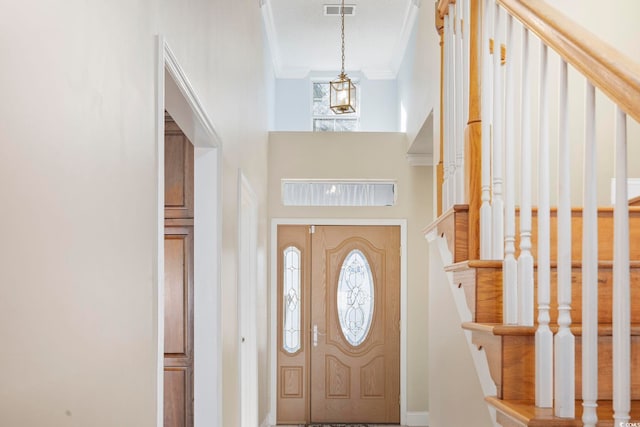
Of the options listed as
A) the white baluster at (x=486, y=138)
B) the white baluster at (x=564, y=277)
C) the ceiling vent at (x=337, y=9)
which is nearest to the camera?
the white baluster at (x=564, y=277)

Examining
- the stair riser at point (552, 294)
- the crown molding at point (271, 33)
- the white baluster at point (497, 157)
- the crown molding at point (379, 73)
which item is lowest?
the stair riser at point (552, 294)

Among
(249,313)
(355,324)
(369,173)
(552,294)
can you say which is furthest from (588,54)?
(355,324)

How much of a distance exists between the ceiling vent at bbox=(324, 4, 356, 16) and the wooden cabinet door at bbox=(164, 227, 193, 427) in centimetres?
334

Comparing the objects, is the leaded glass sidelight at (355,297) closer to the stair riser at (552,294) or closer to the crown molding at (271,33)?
the crown molding at (271,33)

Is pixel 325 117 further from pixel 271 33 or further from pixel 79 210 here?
pixel 79 210

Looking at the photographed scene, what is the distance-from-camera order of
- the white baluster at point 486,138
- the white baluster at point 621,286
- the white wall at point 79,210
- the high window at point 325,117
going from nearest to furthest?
1. the white wall at point 79,210
2. the white baluster at point 621,286
3. the white baluster at point 486,138
4. the high window at point 325,117

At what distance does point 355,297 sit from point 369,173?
1.20 metres

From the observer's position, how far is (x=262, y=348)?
5895 mm

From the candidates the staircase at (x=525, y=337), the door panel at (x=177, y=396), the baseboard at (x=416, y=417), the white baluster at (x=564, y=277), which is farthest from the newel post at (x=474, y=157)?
the baseboard at (x=416, y=417)

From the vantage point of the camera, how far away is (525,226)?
1815mm

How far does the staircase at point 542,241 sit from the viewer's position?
133cm

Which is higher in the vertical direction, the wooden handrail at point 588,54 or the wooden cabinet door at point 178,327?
the wooden handrail at point 588,54

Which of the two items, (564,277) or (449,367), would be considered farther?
(449,367)

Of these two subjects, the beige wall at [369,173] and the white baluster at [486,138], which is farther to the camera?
the beige wall at [369,173]
